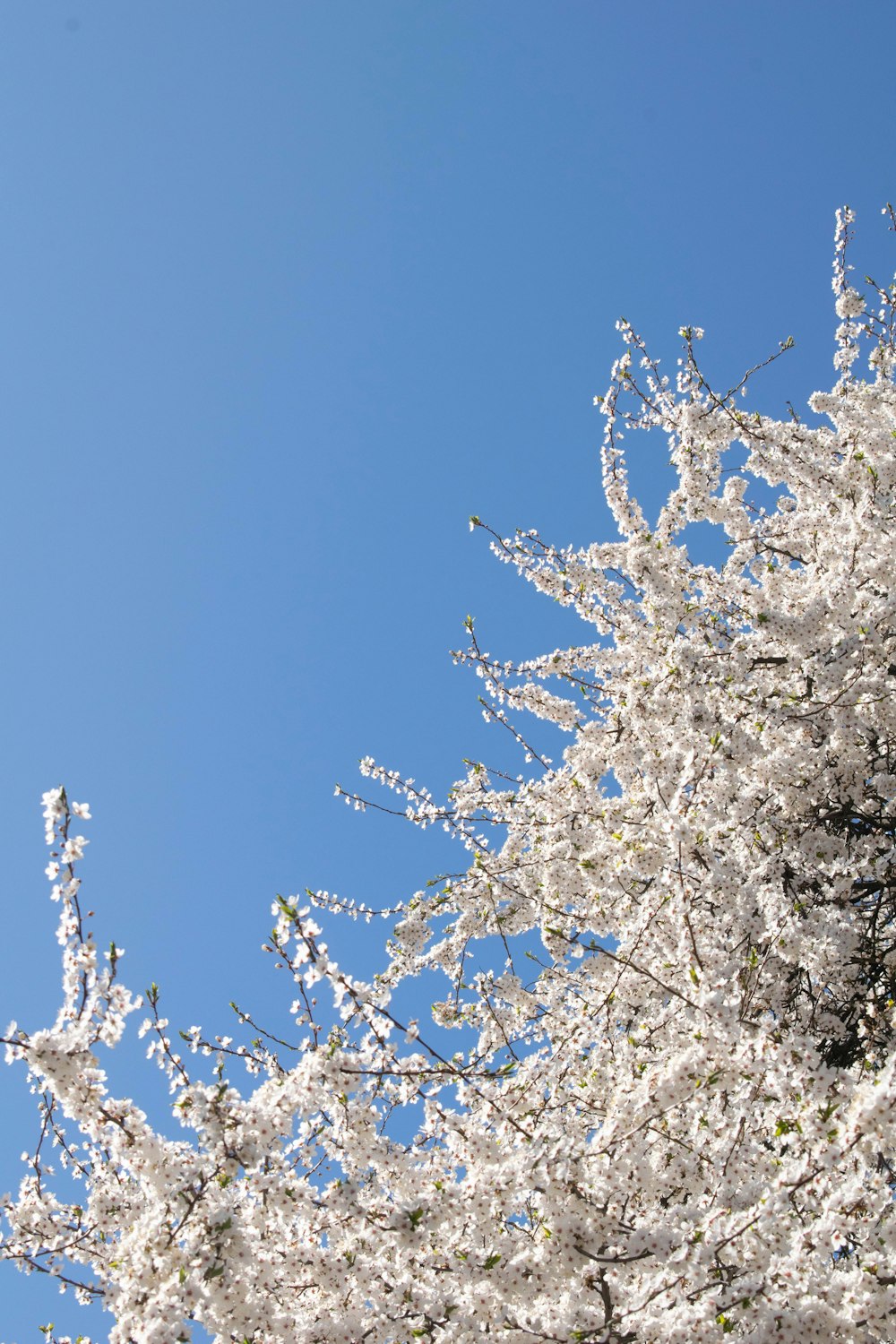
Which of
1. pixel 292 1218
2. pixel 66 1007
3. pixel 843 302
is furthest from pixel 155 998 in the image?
pixel 843 302

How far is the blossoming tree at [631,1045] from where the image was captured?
3.84 meters

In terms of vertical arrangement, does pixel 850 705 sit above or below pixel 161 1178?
above

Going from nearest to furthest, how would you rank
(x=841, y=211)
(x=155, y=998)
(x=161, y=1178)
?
1. (x=161, y=1178)
2. (x=155, y=998)
3. (x=841, y=211)

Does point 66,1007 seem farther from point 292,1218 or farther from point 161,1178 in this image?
→ point 292,1218

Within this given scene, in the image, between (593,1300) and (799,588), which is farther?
(799,588)

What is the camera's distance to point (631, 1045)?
5410mm

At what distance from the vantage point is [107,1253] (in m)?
4.87

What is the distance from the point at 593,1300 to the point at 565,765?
13.4 feet

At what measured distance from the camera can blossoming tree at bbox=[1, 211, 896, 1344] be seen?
12.6 ft

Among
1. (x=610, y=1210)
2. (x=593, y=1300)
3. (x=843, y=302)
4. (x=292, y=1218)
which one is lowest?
(x=593, y=1300)

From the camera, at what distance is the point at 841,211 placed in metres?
8.87

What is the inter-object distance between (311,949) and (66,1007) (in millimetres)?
1184

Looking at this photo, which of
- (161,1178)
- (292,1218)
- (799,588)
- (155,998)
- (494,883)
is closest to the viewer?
(161,1178)

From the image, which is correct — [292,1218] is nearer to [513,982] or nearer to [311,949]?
[311,949]
